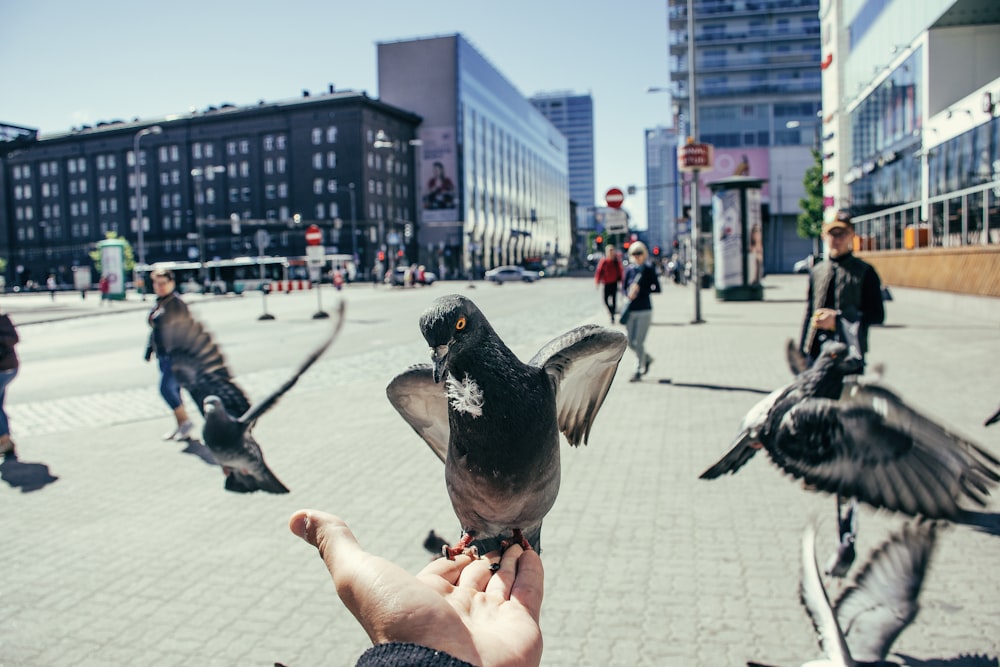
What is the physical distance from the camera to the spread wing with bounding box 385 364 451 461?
1.85 meters

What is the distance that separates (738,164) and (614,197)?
53921mm

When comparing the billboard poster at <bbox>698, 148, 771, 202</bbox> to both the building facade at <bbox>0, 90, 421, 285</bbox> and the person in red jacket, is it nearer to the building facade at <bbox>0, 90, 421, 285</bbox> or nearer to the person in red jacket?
the building facade at <bbox>0, 90, 421, 285</bbox>

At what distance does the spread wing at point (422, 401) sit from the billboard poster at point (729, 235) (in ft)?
91.6

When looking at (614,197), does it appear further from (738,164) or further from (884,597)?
(738,164)

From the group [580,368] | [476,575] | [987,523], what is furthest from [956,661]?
[476,575]

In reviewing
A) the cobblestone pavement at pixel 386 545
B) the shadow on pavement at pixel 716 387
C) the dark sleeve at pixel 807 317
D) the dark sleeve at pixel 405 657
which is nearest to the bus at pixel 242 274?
the shadow on pavement at pixel 716 387

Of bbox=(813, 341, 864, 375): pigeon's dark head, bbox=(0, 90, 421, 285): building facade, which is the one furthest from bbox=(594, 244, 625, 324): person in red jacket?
bbox=(0, 90, 421, 285): building facade

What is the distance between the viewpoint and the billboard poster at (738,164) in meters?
69.1

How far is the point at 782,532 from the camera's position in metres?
5.40

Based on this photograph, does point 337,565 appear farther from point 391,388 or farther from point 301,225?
point 301,225

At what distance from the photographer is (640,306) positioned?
11.7m

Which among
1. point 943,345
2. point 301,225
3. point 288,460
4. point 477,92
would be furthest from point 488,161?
point 288,460

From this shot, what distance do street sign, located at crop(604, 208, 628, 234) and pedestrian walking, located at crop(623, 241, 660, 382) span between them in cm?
773

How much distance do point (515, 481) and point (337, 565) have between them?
1.30ft
